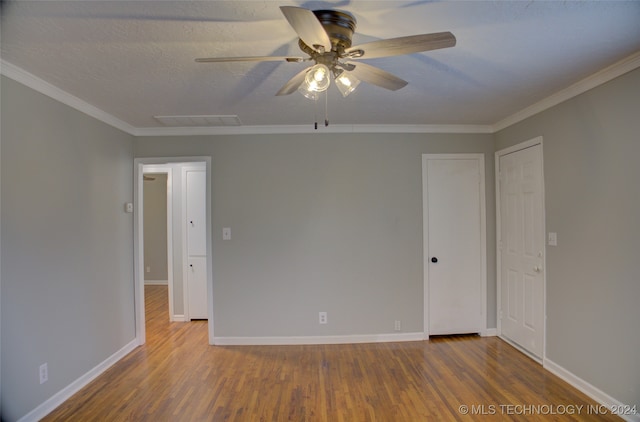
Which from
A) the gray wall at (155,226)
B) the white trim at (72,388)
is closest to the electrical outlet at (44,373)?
the white trim at (72,388)

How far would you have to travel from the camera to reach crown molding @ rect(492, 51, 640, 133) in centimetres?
187

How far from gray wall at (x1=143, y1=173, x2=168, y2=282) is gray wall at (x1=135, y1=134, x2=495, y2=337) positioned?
3.41m

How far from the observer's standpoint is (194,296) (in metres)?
3.87

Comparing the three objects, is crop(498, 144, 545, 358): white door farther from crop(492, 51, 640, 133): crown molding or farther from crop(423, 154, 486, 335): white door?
crop(492, 51, 640, 133): crown molding

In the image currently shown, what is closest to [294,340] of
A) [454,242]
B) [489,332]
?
[454,242]

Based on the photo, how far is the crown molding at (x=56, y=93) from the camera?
6.02ft

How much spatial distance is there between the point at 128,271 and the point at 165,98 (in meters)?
1.87

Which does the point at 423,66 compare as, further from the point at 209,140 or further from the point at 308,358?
the point at 308,358

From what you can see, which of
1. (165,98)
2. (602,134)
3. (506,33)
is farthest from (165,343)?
(602,134)

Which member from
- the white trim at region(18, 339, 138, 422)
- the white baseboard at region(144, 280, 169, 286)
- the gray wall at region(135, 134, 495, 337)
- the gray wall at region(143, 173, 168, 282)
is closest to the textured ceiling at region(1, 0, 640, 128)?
the gray wall at region(135, 134, 495, 337)

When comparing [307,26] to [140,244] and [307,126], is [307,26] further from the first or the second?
[140,244]

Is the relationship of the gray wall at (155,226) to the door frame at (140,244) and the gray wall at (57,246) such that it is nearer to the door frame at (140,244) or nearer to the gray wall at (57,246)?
the door frame at (140,244)

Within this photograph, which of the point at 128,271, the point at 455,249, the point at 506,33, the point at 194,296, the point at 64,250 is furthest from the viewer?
the point at 194,296

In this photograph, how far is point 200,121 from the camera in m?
2.91
